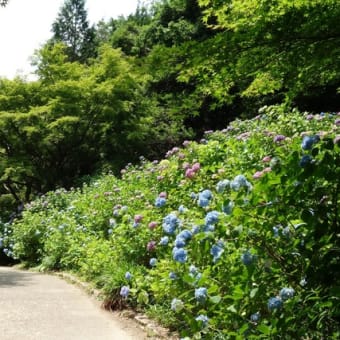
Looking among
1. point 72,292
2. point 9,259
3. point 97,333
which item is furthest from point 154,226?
point 9,259

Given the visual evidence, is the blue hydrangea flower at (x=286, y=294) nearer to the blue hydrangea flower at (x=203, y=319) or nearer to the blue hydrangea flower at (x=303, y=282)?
the blue hydrangea flower at (x=303, y=282)

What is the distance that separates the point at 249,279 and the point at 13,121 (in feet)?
46.9

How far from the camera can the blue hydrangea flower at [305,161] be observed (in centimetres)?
218

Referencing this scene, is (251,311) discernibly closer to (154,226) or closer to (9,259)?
(154,226)

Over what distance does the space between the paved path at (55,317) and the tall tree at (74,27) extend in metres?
42.2

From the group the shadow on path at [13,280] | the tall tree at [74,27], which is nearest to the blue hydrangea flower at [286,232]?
the shadow on path at [13,280]

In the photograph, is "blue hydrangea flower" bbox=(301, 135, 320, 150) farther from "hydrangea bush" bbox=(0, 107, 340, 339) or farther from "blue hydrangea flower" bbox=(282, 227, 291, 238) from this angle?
"blue hydrangea flower" bbox=(282, 227, 291, 238)

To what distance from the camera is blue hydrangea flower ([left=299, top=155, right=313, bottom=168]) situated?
7.14 ft

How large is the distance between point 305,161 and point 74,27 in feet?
157

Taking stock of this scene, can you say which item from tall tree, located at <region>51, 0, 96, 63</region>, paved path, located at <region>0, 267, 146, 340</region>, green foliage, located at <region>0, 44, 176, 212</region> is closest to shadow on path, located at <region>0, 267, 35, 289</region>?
paved path, located at <region>0, 267, 146, 340</region>

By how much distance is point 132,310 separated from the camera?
192 inches

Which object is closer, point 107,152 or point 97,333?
point 97,333

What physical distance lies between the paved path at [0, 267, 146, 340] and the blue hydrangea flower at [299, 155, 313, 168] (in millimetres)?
2590

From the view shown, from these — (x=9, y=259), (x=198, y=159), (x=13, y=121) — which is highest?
(x=13, y=121)
